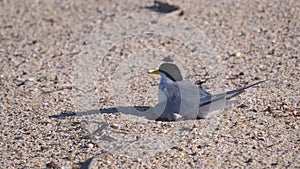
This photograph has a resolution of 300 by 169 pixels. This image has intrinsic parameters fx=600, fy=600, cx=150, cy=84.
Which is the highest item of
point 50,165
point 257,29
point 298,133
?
point 257,29

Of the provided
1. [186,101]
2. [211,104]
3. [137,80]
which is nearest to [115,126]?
[186,101]

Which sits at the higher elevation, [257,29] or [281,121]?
[257,29]

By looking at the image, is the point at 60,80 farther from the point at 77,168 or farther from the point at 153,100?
the point at 77,168

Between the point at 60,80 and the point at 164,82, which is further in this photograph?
the point at 60,80

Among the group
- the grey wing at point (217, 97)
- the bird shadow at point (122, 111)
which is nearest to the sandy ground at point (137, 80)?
the bird shadow at point (122, 111)

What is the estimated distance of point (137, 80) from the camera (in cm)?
475

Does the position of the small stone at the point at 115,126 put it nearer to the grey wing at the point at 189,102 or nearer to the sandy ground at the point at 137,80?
the sandy ground at the point at 137,80

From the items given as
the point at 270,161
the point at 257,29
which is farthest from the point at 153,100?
the point at 257,29

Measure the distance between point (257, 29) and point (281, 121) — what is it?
1889 millimetres

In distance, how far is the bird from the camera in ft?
13.0

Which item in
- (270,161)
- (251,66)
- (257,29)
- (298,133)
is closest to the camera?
(270,161)

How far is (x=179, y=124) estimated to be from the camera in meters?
3.94

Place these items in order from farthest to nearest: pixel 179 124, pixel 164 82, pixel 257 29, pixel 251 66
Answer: pixel 257 29
pixel 251 66
pixel 164 82
pixel 179 124

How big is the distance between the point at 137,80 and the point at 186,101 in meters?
0.83
